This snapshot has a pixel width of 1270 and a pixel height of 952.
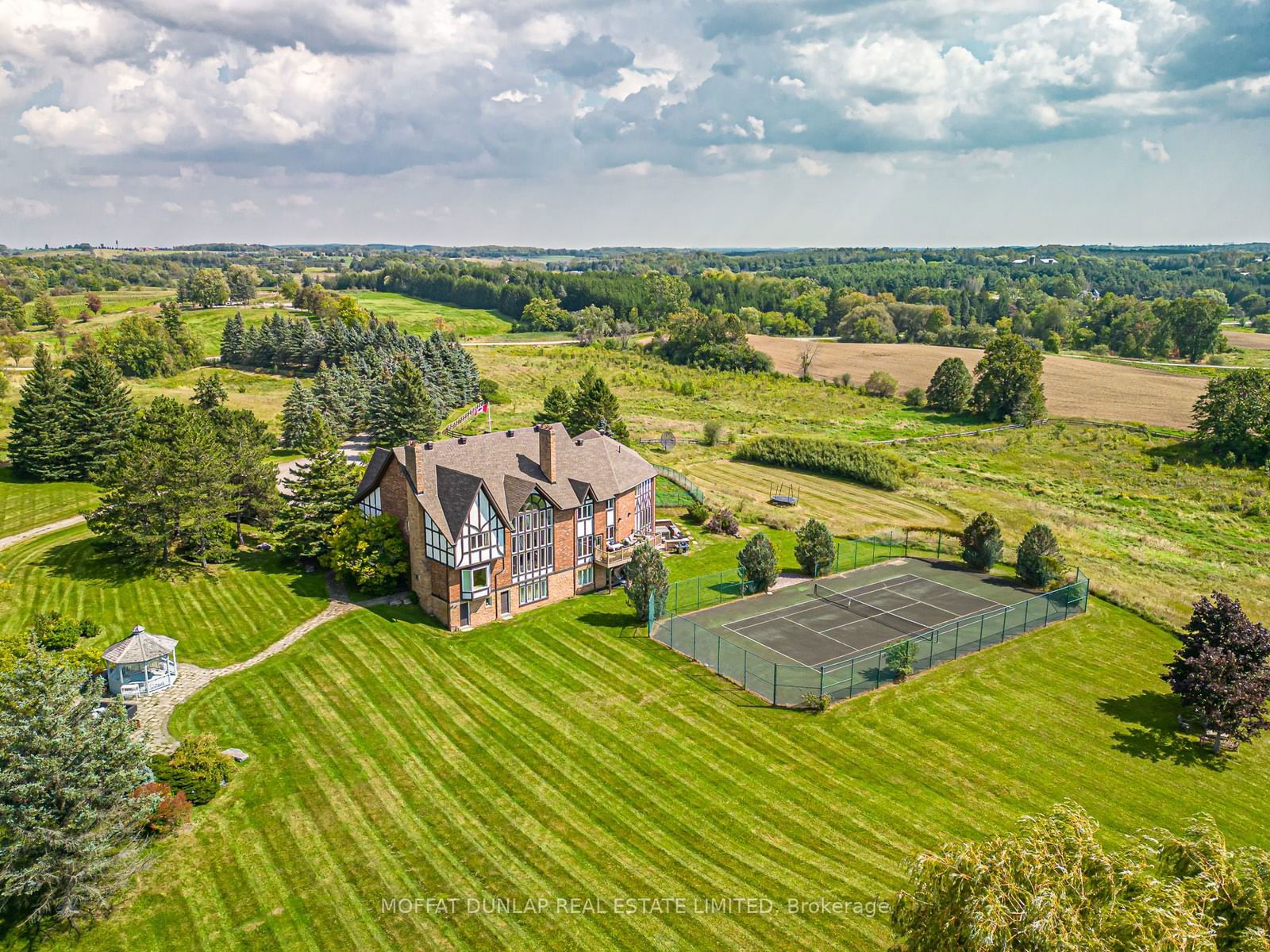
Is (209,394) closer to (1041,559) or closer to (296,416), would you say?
(296,416)

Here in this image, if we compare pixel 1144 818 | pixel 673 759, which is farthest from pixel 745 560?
pixel 1144 818

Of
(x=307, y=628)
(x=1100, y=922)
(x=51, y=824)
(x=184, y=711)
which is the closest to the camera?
(x=1100, y=922)

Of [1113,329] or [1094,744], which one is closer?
[1094,744]

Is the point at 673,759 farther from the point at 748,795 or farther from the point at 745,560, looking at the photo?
the point at 745,560

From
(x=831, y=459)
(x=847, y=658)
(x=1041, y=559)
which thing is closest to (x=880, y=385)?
(x=831, y=459)

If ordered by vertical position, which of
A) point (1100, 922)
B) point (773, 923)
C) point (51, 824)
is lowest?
point (773, 923)

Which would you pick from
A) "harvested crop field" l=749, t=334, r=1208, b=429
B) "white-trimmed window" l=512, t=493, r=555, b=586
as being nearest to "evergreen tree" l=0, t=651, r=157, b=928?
"white-trimmed window" l=512, t=493, r=555, b=586

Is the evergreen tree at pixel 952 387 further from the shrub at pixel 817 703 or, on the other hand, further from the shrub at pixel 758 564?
the shrub at pixel 817 703
